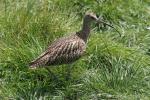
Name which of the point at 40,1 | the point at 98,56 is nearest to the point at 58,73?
the point at 98,56

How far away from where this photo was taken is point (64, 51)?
19.3 feet

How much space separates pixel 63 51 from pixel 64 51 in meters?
0.01

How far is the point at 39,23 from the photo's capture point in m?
6.59

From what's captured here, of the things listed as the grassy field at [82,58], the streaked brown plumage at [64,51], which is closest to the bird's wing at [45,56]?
the streaked brown plumage at [64,51]

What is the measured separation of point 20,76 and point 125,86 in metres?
1.12

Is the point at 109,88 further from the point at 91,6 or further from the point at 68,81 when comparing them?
the point at 91,6

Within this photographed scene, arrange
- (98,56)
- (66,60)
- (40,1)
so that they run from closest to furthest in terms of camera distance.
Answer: (66,60) → (98,56) → (40,1)

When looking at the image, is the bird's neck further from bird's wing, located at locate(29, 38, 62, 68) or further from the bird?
bird's wing, located at locate(29, 38, 62, 68)

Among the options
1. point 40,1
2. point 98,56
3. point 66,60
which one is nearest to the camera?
point 66,60

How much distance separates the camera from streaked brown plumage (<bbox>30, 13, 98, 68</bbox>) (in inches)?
226

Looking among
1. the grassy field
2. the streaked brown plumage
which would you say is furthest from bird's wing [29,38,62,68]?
the grassy field

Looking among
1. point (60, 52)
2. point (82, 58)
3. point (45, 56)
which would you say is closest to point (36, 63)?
point (45, 56)

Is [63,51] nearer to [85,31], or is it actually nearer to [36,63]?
[36,63]

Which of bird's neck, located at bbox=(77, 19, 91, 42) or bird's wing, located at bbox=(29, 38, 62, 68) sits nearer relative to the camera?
bird's wing, located at bbox=(29, 38, 62, 68)
